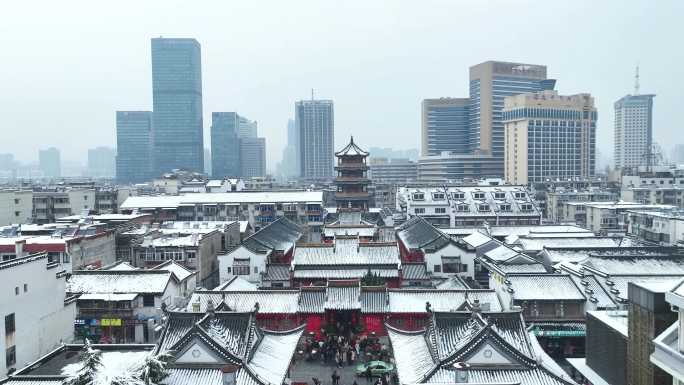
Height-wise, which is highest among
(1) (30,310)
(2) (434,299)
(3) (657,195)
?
(3) (657,195)

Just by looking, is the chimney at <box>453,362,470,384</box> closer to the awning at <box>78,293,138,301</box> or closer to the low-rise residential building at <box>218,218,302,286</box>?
the awning at <box>78,293,138,301</box>

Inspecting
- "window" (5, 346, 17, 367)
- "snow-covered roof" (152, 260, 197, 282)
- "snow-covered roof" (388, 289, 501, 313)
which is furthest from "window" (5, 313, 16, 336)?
"snow-covered roof" (388, 289, 501, 313)

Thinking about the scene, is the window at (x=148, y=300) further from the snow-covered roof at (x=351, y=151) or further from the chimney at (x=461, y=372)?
the snow-covered roof at (x=351, y=151)

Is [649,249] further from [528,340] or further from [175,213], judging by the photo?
[175,213]

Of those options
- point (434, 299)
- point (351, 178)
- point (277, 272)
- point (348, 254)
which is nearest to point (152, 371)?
point (434, 299)

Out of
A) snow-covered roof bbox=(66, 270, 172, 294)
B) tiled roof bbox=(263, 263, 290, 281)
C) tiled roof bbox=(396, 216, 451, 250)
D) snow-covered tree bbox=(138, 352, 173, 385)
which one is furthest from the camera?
tiled roof bbox=(396, 216, 451, 250)

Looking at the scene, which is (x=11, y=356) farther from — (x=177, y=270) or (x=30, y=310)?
(x=177, y=270)

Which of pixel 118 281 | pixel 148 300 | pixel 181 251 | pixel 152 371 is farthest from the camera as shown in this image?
pixel 181 251
